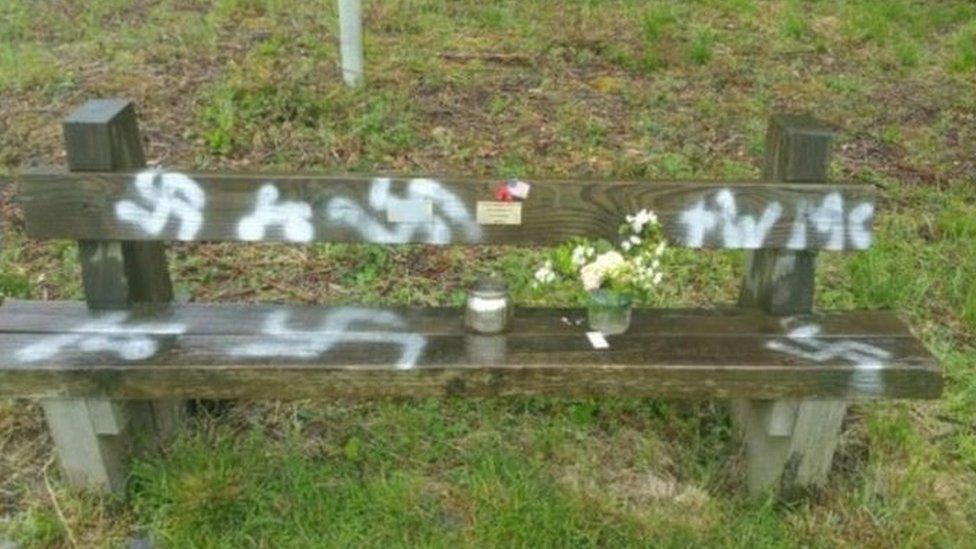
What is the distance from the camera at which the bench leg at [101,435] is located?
2.78 meters

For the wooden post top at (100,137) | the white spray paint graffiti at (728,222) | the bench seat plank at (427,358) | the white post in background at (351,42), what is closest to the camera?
the bench seat plank at (427,358)

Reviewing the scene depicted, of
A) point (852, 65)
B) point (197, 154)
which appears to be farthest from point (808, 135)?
point (852, 65)

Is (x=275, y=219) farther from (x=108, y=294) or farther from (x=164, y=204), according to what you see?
(x=108, y=294)

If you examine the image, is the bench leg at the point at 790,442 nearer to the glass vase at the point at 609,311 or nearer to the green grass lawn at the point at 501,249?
the green grass lawn at the point at 501,249

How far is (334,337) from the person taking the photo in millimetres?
2828

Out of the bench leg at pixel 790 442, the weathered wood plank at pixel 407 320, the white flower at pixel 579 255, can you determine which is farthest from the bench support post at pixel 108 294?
the bench leg at pixel 790 442

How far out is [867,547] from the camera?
9.39ft

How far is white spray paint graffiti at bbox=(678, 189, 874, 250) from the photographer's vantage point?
2873 mm

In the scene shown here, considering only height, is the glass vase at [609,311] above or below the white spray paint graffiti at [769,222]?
below

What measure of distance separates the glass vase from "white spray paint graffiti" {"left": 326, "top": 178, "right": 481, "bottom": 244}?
15.2 inches

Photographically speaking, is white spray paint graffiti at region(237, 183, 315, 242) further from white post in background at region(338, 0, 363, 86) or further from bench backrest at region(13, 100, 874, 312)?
white post in background at region(338, 0, 363, 86)

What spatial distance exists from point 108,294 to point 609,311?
148 centimetres

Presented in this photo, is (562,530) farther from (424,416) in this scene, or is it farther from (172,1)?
(172,1)

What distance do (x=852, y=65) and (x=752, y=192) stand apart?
4661 millimetres
